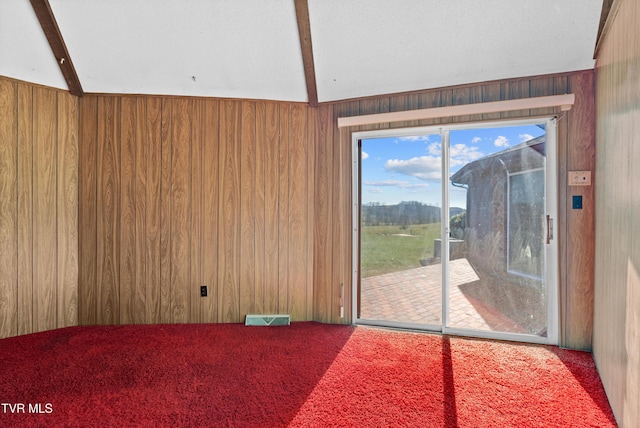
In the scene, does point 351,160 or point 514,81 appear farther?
point 351,160

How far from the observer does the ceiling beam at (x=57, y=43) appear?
2490 mm

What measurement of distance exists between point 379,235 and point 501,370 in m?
1.48

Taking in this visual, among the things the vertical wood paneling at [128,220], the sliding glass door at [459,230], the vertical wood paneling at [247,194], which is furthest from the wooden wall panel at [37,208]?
the sliding glass door at [459,230]

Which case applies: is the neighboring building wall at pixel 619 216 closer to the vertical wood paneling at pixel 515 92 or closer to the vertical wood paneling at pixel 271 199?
the vertical wood paneling at pixel 515 92

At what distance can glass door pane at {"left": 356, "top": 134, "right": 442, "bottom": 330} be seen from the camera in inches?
121

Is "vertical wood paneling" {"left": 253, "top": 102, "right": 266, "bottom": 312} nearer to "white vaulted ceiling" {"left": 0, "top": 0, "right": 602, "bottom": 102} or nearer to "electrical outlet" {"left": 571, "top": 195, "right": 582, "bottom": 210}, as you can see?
"white vaulted ceiling" {"left": 0, "top": 0, "right": 602, "bottom": 102}

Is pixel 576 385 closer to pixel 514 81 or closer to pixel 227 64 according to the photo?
pixel 514 81

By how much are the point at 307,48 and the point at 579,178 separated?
244 centimetres

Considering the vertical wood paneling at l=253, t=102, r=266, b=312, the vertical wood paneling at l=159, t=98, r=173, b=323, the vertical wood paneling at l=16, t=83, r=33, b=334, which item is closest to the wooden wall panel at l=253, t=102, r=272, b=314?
the vertical wood paneling at l=253, t=102, r=266, b=312

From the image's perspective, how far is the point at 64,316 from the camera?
319cm

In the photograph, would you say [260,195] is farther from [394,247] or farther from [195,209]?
[394,247]

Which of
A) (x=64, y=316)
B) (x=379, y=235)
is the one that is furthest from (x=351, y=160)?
(x=64, y=316)

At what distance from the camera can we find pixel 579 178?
102 inches

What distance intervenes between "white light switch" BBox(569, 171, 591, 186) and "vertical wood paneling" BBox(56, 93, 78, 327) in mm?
4496
